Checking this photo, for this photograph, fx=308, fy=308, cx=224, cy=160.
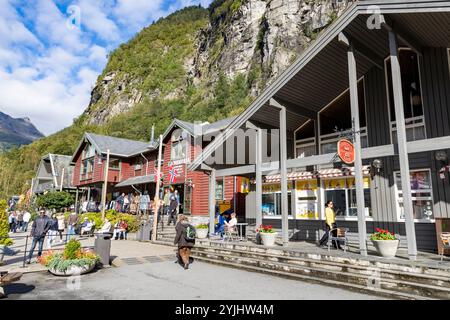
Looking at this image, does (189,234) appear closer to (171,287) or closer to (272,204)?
(171,287)

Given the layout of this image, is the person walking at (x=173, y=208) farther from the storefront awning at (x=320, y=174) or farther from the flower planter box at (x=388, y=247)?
the flower planter box at (x=388, y=247)

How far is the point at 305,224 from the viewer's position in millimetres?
12953

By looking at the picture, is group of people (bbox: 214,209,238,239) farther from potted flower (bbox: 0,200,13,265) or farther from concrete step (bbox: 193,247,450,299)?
potted flower (bbox: 0,200,13,265)

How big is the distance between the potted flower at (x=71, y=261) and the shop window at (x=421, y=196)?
32.8 ft

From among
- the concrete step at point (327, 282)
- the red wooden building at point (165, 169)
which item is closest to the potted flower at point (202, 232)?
the concrete step at point (327, 282)

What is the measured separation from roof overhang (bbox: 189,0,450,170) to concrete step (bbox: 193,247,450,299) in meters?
5.61

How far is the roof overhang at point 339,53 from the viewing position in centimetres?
840

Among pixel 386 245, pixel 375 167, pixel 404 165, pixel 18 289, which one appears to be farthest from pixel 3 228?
pixel 375 167

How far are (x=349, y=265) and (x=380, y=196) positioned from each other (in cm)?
401

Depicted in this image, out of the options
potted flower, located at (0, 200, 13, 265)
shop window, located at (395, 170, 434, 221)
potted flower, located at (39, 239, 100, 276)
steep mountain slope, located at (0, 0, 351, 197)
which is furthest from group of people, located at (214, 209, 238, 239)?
steep mountain slope, located at (0, 0, 351, 197)

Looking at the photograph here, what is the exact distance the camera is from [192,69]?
77.4 metres

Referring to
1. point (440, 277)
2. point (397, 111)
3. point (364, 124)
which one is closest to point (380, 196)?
point (364, 124)
